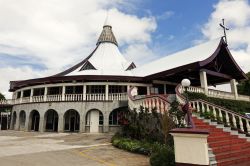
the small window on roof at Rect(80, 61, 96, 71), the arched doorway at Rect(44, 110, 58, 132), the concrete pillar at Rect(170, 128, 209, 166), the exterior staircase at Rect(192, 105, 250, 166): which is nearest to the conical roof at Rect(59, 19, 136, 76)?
the small window on roof at Rect(80, 61, 96, 71)

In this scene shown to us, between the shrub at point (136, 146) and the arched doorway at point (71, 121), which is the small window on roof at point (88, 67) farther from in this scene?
the shrub at point (136, 146)

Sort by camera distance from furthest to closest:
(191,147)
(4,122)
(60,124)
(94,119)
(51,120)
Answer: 1. (4,122)
2. (51,120)
3. (94,119)
4. (60,124)
5. (191,147)

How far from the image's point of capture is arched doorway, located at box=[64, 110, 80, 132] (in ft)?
70.8

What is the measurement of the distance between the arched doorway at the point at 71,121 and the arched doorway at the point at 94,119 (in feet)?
7.38

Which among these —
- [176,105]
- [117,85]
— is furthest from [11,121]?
[176,105]

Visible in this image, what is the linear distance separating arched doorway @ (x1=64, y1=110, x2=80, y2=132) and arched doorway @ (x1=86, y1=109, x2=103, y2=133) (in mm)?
2248

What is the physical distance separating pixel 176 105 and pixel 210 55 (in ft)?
36.7

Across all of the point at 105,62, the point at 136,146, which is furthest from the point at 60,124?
the point at 136,146

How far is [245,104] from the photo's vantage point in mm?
17719

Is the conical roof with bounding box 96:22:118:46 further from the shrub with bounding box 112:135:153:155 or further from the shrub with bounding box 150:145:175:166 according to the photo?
the shrub with bounding box 150:145:175:166

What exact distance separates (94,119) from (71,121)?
3.43m

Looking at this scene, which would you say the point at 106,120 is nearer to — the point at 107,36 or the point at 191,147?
the point at 191,147

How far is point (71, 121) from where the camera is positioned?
21750 millimetres

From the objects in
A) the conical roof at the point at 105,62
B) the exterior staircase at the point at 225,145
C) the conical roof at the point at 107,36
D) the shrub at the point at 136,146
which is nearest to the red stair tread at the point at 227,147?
the exterior staircase at the point at 225,145
